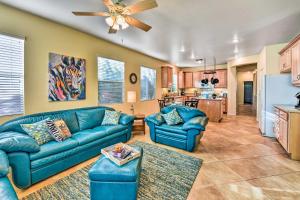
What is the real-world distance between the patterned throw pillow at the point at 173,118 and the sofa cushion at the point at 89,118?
66.3 inches

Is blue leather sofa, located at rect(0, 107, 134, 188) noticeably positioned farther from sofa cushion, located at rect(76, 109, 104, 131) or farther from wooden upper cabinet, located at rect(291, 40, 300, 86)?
wooden upper cabinet, located at rect(291, 40, 300, 86)

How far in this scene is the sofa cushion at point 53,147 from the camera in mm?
2242

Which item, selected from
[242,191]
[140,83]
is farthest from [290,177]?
[140,83]

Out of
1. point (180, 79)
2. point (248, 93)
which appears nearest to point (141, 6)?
point (180, 79)

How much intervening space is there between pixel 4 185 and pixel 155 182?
1.72 metres

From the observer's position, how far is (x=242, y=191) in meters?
2.08

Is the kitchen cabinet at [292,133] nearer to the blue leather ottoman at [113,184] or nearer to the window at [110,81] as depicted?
the blue leather ottoman at [113,184]

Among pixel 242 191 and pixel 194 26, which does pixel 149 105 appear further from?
pixel 242 191

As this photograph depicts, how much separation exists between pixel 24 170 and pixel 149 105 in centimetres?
499

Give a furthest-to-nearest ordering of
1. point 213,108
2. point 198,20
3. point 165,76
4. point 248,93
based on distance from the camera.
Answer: point 248,93 → point 165,76 → point 213,108 → point 198,20

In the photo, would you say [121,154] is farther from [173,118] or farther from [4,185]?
[173,118]

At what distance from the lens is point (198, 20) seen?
3.15 metres

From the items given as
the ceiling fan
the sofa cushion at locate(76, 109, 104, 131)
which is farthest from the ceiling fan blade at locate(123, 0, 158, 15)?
the sofa cushion at locate(76, 109, 104, 131)

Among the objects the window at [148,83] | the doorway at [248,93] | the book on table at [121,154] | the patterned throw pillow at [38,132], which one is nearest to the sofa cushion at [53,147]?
the patterned throw pillow at [38,132]
